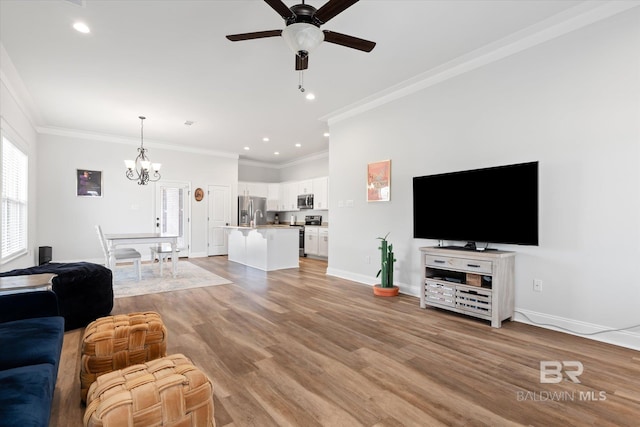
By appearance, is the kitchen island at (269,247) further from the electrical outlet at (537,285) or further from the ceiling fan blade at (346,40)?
the electrical outlet at (537,285)

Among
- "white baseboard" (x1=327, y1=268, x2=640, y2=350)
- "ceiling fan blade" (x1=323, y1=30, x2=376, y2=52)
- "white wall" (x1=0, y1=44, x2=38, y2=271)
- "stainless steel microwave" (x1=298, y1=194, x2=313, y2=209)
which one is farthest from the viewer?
"stainless steel microwave" (x1=298, y1=194, x2=313, y2=209)

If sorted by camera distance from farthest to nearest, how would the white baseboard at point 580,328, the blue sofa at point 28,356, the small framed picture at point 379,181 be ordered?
the small framed picture at point 379,181 → the white baseboard at point 580,328 → the blue sofa at point 28,356

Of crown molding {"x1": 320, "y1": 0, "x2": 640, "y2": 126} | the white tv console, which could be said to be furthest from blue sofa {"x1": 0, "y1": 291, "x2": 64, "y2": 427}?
crown molding {"x1": 320, "y1": 0, "x2": 640, "y2": 126}

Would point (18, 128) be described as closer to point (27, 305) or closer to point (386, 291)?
point (27, 305)

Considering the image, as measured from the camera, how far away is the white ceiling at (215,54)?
2.81m

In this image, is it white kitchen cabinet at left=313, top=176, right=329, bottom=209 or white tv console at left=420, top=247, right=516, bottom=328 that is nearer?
white tv console at left=420, top=247, right=516, bottom=328

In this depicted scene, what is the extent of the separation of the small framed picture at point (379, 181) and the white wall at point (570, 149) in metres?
0.74

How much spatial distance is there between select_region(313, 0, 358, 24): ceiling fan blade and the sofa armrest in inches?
110

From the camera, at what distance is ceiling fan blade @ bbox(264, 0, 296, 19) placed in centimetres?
212

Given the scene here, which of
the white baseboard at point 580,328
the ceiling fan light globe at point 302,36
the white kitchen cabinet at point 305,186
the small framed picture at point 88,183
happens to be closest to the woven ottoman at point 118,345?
the ceiling fan light globe at point 302,36

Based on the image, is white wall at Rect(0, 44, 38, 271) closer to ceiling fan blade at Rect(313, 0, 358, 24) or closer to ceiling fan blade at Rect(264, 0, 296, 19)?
ceiling fan blade at Rect(264, 0, 296, 19)

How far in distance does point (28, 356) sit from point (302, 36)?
254 centimetres

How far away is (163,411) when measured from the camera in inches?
49.9

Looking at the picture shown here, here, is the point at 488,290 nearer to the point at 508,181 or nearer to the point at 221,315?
the point at 508,181
